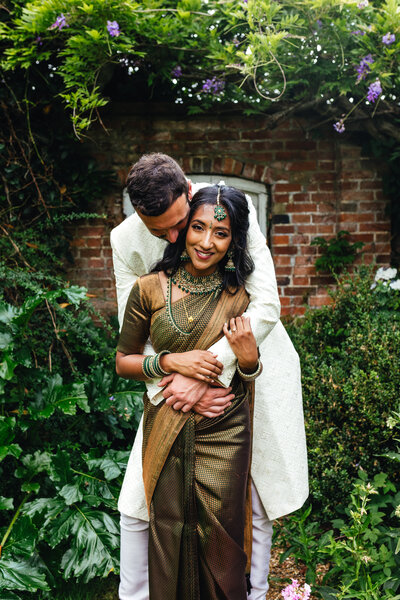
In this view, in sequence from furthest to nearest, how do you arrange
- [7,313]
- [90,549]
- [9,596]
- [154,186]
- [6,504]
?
[7,313] < [6,504] < [90,549] < [9,596] < [154,186]

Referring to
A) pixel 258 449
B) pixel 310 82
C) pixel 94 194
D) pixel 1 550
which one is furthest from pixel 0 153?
pixel 258 449

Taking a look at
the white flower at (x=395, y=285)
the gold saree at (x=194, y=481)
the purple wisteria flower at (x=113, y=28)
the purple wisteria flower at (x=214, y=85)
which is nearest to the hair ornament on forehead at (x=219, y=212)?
the gold saree at (x=194, y=481)

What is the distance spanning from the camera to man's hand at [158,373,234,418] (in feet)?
5.50

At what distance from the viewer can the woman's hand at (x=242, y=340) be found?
5.50 ft

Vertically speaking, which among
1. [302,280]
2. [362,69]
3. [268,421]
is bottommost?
[268,421]

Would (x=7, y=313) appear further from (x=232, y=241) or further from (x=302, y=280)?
(x=302, y=280)

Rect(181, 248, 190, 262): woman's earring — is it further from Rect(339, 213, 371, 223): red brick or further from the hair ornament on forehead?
Rect(339, 213, 371, 223): red brick

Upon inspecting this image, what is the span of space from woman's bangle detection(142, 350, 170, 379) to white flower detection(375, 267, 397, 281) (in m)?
2.93

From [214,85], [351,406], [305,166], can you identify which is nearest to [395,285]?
[305,166]

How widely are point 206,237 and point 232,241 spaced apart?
136 mm

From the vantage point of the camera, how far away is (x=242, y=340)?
5.50 ft

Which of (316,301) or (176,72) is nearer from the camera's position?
(176,72)

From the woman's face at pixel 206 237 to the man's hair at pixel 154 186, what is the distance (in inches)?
4.2

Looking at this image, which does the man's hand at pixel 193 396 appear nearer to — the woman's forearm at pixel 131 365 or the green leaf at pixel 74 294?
the woman's forearm at pixel 131 365
